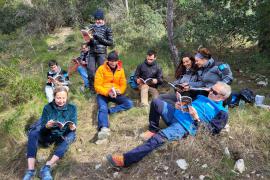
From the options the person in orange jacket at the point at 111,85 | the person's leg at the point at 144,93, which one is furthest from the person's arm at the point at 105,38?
the person's leg at the point at 144,93

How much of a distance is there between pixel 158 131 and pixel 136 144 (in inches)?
15.2

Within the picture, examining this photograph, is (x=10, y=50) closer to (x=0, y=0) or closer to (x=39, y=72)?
(x=39, y=72)

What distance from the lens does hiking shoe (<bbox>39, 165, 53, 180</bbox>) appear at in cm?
511

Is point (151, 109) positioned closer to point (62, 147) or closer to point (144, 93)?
point (144, 93)

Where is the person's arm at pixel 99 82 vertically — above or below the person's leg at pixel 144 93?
above

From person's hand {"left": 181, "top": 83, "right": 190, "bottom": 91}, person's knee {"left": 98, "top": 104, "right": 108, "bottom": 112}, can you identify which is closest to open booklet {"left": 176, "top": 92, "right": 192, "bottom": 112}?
person's hand {"left": 181, "top": 83, "right": 190, "bottom": 91}

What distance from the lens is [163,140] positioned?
511 cm

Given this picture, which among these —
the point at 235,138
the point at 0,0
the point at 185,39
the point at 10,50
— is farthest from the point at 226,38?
the point at 0,0

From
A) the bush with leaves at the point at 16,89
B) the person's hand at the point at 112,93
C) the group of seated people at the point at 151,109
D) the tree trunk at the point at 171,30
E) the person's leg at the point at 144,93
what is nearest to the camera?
the group of seated people at the point at 151,109

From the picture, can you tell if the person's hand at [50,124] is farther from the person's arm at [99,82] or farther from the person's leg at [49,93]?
the person's leg at [49,93]

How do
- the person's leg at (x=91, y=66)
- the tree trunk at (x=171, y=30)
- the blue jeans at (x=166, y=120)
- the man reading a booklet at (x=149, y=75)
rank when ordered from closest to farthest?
the blue jeans at (x=166, y=120) < the man reading a booklet at (x=149, y=75) < the person's leg at (x=91, y=66) < the tree trunk at (x=171, y=30)

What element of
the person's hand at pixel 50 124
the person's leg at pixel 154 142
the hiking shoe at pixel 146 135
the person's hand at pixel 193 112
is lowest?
the hiking shoe at pixel 146 135

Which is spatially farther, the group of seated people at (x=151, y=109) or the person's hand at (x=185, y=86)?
the person's hand at (x=185, y=86)

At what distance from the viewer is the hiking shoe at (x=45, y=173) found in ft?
16.8
